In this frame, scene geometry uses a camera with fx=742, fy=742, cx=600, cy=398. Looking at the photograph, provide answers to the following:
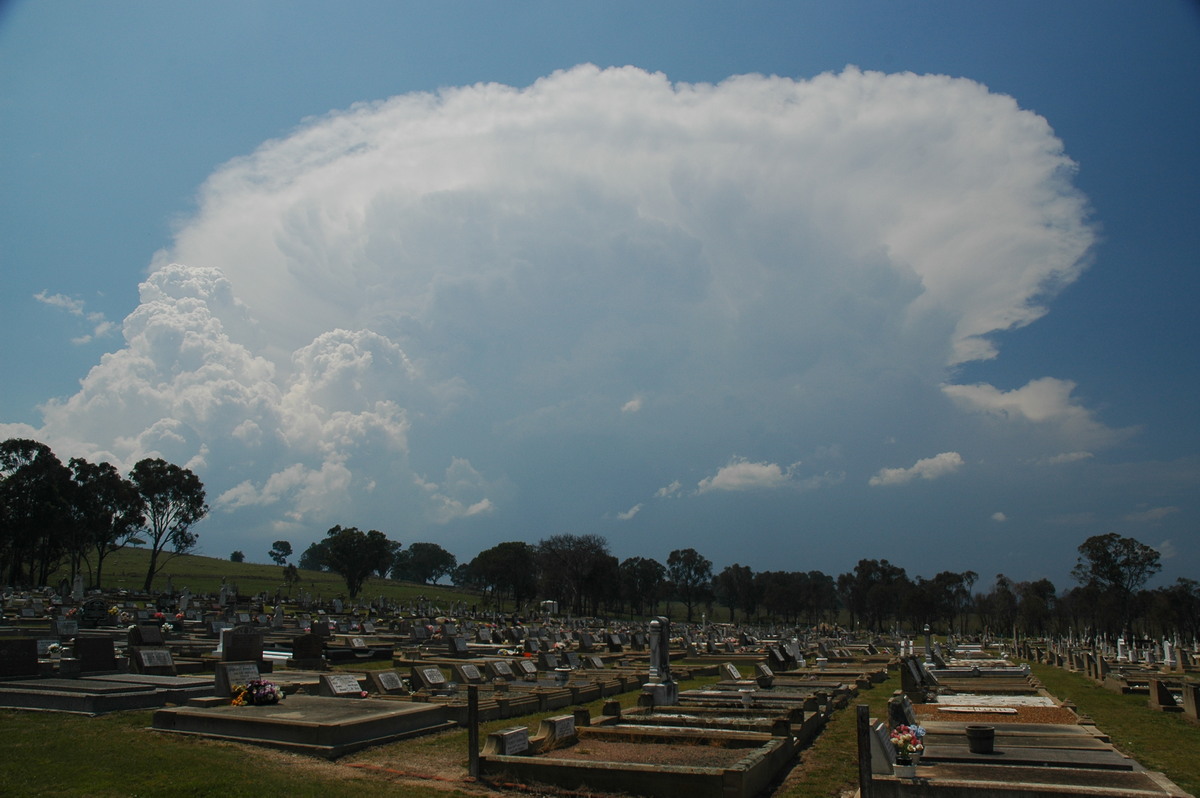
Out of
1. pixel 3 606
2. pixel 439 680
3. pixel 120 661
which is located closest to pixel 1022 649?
pixel 439 680

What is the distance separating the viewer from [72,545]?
6269 cm

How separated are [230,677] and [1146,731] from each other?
1765 cm

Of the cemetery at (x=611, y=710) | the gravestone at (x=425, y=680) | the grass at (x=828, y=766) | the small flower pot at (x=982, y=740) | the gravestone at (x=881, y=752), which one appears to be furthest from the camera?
the gravestone at (x=425, y=680)

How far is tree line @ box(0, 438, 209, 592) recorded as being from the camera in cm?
5856

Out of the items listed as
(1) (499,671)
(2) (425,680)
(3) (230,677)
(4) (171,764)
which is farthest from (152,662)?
(4) (171,764)

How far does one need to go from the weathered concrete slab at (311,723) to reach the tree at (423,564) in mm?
158674

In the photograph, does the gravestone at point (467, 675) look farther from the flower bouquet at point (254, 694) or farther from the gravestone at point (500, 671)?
the flower bouquet at point (254, 694)

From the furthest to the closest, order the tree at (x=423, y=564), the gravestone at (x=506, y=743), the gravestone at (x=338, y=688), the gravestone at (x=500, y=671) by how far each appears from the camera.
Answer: the tree at (x=423, y=564)
the gravestone at (x=500, y=671)
the gravestone at (x=338, y=688)
the gravestone at (x=506, y=743)

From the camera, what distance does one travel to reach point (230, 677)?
45.6ft

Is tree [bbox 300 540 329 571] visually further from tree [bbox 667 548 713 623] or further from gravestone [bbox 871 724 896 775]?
gravestone [bbox 871 724 896 775]

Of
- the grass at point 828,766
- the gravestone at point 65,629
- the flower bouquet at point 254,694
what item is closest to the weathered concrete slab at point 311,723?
the flower bouquet at point 254,694

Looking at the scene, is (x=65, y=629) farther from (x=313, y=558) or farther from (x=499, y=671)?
(x=313, y=558)

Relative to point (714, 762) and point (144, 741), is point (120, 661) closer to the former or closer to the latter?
point (144, 741)

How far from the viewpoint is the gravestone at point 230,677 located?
13750mm
